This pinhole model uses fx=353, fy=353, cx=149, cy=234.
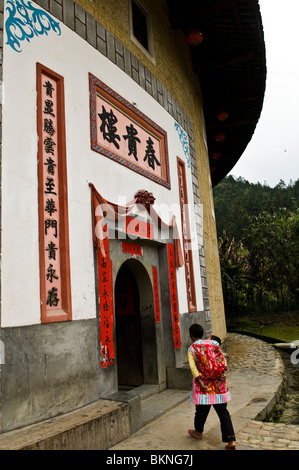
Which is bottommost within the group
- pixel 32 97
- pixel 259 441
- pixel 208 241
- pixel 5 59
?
pixel 259 441

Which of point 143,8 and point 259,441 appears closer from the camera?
point 259,441

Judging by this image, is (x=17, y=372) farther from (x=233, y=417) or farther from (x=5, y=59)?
(x=5, y=59)

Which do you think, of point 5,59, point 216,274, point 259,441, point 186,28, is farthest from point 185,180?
point 259,441

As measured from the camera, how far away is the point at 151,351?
19.4 ft

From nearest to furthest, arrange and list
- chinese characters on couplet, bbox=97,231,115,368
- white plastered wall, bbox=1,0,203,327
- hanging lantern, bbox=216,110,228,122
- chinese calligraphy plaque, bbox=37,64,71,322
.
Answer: white plastered wall, bbox=1,0,203,327
chinese calligraphy plaque, bbox=37,64,71,322
chinese characters on couplet, bbox=97,231,115,368
hanging lantern, bbox=216,110,228,122

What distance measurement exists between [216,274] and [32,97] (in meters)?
7.11

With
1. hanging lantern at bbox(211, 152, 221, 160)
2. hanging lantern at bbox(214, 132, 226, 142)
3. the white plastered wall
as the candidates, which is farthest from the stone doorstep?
hanging lantern at bbox(211, 152, 221, 160)

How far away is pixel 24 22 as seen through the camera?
13.5 ft

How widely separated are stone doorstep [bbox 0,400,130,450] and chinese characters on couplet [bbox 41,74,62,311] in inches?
44.7

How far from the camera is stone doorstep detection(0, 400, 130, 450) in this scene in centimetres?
293

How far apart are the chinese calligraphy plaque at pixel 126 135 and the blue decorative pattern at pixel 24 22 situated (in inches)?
34.9

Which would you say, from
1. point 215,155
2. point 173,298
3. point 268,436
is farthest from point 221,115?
point 268,436

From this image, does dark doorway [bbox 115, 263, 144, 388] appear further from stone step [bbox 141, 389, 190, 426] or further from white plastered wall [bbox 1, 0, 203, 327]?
white plastered wall [bbox 1, 0, 203, 327]

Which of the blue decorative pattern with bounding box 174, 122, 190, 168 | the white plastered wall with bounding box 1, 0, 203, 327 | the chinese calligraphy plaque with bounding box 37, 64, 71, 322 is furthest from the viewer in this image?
the blue decorative pattern with bounding box 174, 122, 190, 168
